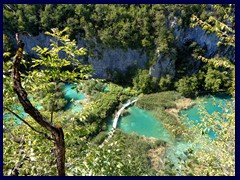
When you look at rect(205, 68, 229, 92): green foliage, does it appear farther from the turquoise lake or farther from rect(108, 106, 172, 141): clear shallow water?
rect(108, 106, 172, 141): clear shallow water

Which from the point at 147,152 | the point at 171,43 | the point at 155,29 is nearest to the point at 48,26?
the point at 155,29

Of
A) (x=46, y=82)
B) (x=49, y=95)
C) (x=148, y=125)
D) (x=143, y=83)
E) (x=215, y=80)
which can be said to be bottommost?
(x=148, y=125)

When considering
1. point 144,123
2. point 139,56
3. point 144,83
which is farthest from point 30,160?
point 139,56

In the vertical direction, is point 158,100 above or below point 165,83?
below

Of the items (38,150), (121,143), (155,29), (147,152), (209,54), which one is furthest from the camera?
(209,54)

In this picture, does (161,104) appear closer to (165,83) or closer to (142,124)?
(142,124)

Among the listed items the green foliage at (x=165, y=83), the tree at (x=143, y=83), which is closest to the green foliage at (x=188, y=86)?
the green foliage at (x=165, y=83)

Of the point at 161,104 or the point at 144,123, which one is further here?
the point at 161,104

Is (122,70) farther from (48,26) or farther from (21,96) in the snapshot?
(21,96)
